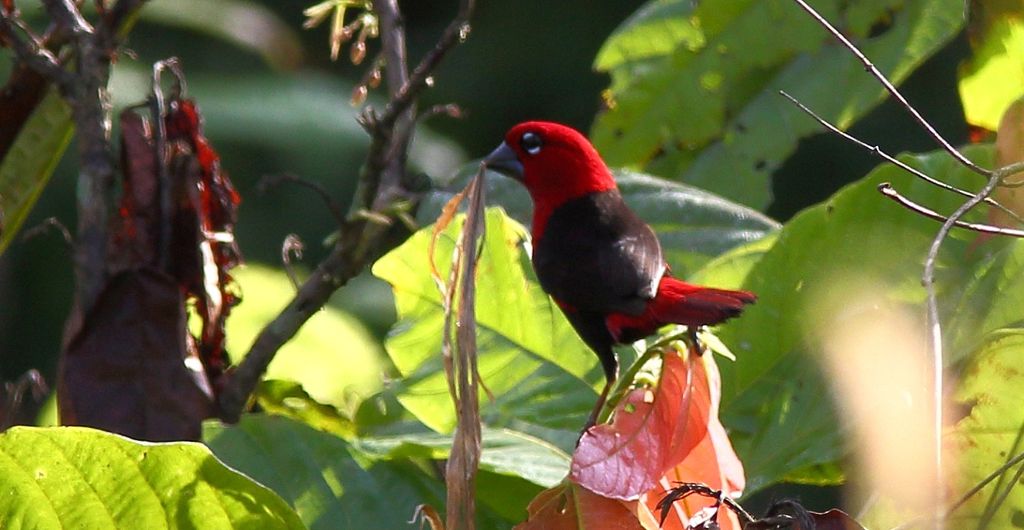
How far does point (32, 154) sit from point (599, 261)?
42 centimetres

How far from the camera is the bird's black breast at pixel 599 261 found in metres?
0.93

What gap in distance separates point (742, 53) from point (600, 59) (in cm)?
13

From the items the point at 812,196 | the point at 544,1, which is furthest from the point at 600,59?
the point at 544,1

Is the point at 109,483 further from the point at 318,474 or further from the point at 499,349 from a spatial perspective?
the point at 499,349

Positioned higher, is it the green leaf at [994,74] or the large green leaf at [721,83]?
the green leaf at [994,74]

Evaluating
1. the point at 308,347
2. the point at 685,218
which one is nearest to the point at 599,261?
the point at 685,218

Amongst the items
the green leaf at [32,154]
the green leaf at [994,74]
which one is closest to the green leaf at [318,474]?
the green leaf at [32,154]

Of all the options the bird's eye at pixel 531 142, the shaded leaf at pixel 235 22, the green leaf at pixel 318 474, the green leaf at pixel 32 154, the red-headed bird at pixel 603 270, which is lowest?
the shaded leaf at pixel 235 22

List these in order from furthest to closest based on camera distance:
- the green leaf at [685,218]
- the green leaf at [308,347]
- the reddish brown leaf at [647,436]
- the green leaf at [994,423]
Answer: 1. the green leaf at [308,347]
2. the green leaf at [685,218]
3. the green leaf at [994,423]
4. the reddish brown leaf at [647,436]

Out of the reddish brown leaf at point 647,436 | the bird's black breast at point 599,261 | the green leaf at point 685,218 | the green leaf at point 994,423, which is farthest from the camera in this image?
the green leaf at point 685,218

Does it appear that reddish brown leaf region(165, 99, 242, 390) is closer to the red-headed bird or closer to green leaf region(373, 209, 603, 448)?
green leaf region(373, 209, 603, 448)

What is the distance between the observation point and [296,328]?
0.89 meters

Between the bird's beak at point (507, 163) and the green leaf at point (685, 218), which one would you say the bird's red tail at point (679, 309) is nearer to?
the green leaf at point (685, 218)

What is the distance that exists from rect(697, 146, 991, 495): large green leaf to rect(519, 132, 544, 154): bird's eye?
0.24 m
